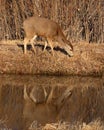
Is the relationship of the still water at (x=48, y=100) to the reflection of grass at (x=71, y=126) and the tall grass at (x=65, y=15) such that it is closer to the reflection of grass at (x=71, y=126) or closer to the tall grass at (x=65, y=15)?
the reflection of grass at (x=71, y=126)

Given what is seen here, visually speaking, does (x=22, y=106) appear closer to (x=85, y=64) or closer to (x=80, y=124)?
(x=80, y=124)

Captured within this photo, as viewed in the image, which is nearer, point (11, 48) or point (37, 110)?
point (37, 110)

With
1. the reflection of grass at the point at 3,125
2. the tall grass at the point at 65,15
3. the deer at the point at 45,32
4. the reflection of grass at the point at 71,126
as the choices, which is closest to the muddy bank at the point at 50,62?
the deer at the point at 45,32

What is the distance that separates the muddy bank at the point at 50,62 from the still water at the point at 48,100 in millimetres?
249

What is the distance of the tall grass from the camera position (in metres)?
15.8

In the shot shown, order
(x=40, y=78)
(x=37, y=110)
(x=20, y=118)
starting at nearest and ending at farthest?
(x=20, y=118)
(x=37, y=110)
(x=40, y=78)

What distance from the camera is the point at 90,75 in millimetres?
13891

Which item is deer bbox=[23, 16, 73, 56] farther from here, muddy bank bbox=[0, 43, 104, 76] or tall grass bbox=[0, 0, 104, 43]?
tall grass bbox=[0, 0, 104, 43]

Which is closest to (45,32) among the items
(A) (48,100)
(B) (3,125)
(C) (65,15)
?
(C) (65,15)

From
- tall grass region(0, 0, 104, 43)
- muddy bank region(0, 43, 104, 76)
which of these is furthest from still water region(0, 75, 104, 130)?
tall grass region(0, 0, 104, 43)

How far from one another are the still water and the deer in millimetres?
1261

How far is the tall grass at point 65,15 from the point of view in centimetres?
1578

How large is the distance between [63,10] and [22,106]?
21.0ft

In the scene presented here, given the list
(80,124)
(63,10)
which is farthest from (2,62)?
(80,124)
